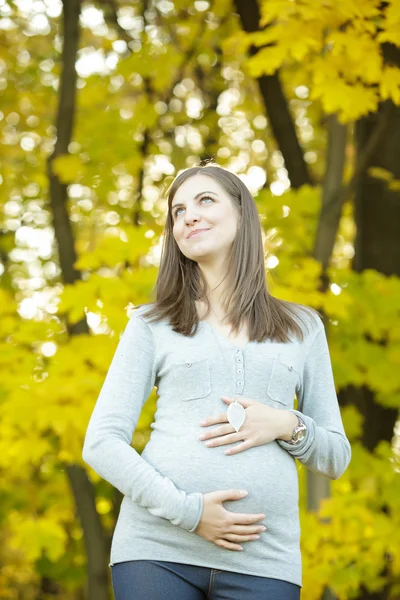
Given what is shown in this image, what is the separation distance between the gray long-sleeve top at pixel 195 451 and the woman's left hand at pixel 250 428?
0.07ft

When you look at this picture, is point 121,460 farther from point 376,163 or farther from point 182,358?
point 376,163

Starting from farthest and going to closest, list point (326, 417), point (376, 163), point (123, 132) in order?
1. point (376, 163)
2. point (123, 132)
3. point (326, 417)

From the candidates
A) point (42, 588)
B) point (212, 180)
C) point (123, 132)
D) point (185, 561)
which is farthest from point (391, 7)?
point (42, 588)

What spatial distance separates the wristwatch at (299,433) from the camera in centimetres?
178

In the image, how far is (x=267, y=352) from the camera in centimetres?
185

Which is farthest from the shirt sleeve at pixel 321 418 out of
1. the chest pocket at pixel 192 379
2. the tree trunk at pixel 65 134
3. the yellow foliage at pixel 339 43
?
the tree trunk at pixel 65 134

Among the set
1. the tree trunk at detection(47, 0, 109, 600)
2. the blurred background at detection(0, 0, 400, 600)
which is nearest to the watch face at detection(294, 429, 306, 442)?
the blurred background at detection(0, 0, 400, 600)

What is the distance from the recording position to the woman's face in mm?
1956

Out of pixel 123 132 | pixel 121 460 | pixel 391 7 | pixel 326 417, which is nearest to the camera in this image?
pixel 121 460

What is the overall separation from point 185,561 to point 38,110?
4.98 metres

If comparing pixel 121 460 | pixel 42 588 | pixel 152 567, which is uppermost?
pixel 121 460

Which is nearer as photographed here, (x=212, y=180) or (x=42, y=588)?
(x=212, y=180)

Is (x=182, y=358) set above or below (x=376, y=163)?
above

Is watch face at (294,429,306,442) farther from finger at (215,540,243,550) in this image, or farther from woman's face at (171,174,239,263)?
woman's face at (171,174,239,263)
